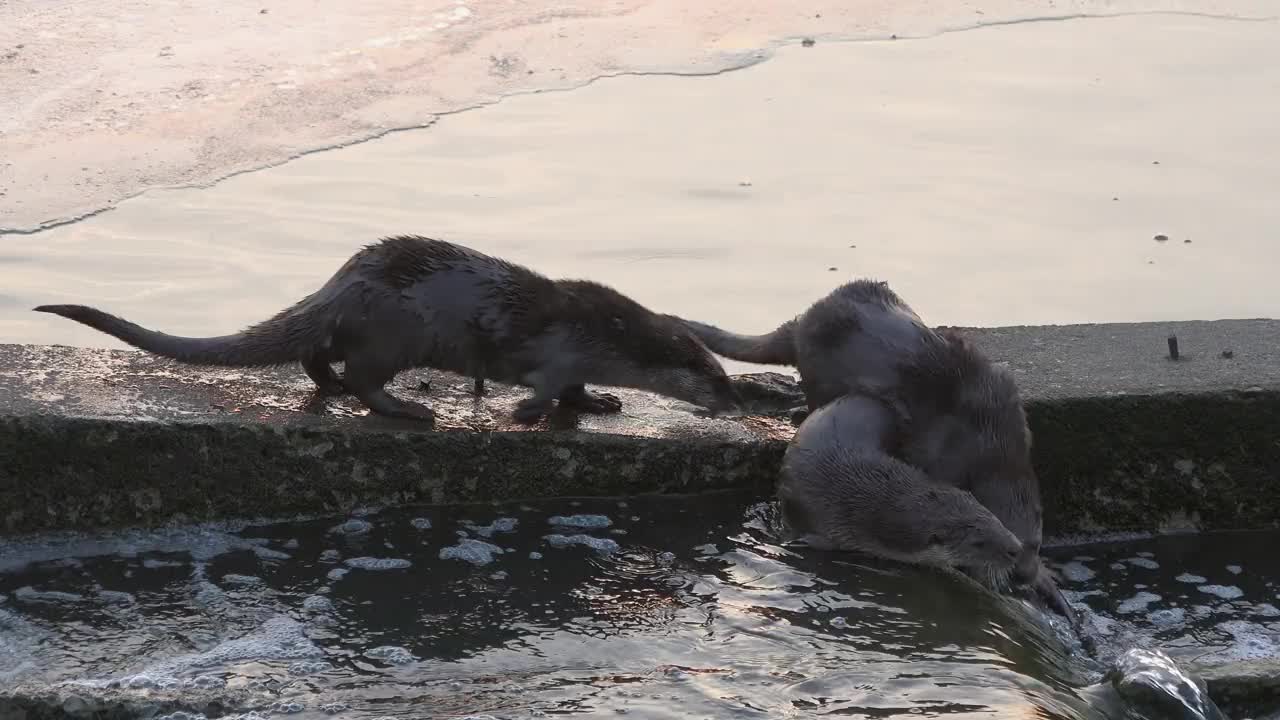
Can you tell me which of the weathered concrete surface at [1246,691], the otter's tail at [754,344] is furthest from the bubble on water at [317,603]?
the weathered concrete surface at [1246,691]

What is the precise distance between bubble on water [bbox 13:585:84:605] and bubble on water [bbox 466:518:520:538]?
0.82 metres

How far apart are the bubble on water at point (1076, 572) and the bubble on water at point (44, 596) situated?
2096 millimetres

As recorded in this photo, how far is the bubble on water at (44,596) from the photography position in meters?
3.03

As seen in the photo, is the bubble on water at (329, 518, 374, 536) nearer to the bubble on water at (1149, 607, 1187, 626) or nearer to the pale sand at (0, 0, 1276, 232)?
the bubble on water at (1149, 607, 1187, 626)

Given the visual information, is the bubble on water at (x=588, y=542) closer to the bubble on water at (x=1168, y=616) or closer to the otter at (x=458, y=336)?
the otter at (x=458, y=336)

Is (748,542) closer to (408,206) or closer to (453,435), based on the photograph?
(453,435)

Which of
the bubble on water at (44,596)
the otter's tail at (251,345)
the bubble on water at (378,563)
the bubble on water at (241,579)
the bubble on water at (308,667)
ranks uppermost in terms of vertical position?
the otter's tail at (251,345)

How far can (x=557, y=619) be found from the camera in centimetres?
303

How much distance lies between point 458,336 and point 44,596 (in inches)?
42.4

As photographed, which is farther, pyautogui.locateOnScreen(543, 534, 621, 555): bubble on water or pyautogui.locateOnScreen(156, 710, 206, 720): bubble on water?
pyautogui.locateOnScreen(543, 534, 621, 555): bubble on water

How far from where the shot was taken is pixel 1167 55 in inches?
335

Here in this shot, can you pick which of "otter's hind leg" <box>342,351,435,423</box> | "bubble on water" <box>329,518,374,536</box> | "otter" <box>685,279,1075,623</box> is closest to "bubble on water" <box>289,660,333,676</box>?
"bubble on water" <box>329,518,374,536</box>

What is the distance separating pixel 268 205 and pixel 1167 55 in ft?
16.2

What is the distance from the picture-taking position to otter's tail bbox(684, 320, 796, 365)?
4016mm
